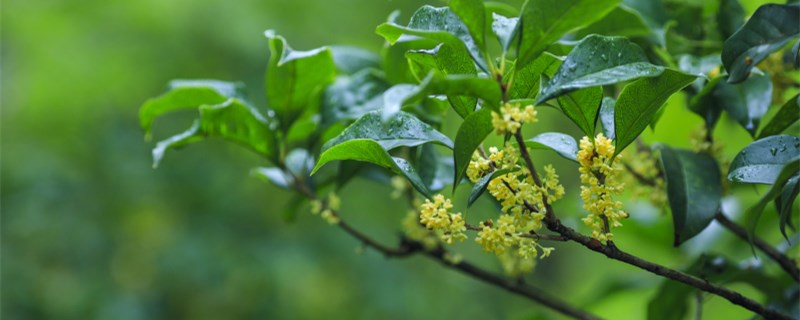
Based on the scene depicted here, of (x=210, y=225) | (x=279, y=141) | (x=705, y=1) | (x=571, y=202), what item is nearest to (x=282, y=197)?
(x=210, y=225)

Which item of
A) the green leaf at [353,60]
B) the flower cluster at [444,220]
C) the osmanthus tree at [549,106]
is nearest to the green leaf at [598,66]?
the osmanthus tree at [549,106]

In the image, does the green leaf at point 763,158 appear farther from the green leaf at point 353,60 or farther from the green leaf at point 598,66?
the green leaf at point 353,60

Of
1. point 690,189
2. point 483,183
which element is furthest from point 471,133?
point 690,189

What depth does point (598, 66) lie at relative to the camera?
0.52 metres

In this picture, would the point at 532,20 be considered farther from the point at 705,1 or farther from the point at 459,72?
the point at 705,1

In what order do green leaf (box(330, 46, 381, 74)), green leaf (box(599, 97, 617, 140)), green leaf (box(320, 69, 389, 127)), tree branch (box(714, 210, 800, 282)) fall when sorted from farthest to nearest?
green leaf (box(330, 46, 381, 74)), green leaf (box(320, 69, 389, 127)), tree branch (box(714, 210, 800, 282)), green leaf (box(599, 97, 617, 140))

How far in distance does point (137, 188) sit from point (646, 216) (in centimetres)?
159

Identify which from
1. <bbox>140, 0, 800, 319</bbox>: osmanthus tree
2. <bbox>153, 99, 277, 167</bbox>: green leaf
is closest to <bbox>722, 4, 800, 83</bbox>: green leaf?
<bbox>140, 0, 800, 319</bbox>: osmanthus tree

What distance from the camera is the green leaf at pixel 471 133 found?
51 cm

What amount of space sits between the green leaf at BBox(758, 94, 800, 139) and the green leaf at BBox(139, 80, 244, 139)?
0.55m

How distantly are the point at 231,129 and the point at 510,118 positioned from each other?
0.41m

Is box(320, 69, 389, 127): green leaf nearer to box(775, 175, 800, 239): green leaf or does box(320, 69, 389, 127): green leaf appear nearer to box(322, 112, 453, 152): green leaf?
box(322, 112, 453, 152): green leaf

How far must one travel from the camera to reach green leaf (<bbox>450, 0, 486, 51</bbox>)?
1.66ft

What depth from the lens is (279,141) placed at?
2.85 feet
